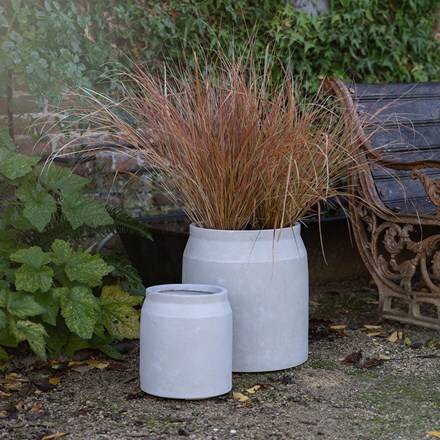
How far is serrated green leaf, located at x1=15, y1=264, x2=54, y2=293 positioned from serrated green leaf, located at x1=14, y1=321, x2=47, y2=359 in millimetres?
119

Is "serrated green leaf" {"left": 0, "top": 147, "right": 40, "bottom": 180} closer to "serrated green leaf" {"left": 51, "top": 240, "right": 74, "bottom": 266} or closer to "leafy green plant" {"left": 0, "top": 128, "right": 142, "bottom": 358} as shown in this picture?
"leafy green plant" {"left": 0, "top": 128, "right": 142, "bottom": 358}

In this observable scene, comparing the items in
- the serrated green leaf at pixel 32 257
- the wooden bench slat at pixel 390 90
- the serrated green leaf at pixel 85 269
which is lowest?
the serrated green leaf at pixel 85 269

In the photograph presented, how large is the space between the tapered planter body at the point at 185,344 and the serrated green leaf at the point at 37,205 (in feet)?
1.72

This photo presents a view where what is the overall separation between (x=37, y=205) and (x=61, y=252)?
20cm

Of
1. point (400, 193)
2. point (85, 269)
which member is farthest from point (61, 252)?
point (400, 193)

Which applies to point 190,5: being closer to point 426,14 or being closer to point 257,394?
point 426,14

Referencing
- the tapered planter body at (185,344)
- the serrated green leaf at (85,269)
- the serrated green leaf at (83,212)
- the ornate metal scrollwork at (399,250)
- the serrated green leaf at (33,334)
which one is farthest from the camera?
the ornate metal scrollwork at (399,250)

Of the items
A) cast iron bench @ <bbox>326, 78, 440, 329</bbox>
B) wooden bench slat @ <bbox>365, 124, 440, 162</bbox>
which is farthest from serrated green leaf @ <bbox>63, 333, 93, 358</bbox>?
wooden bench slat @ <bbox>365, 124, 440, 162</bbox>

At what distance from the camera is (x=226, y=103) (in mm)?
3293

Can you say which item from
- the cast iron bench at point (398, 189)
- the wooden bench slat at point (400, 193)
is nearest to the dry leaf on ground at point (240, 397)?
the cast iron bench at point (398, 189)

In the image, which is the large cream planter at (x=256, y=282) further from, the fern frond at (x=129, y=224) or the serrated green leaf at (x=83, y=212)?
the fern frond at (x=129, y=224)

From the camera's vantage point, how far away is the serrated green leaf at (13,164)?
129 inches

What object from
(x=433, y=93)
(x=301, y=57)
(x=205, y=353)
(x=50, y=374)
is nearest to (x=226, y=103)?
(x=205, y=353)

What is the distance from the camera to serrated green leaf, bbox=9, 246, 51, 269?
3.21m
